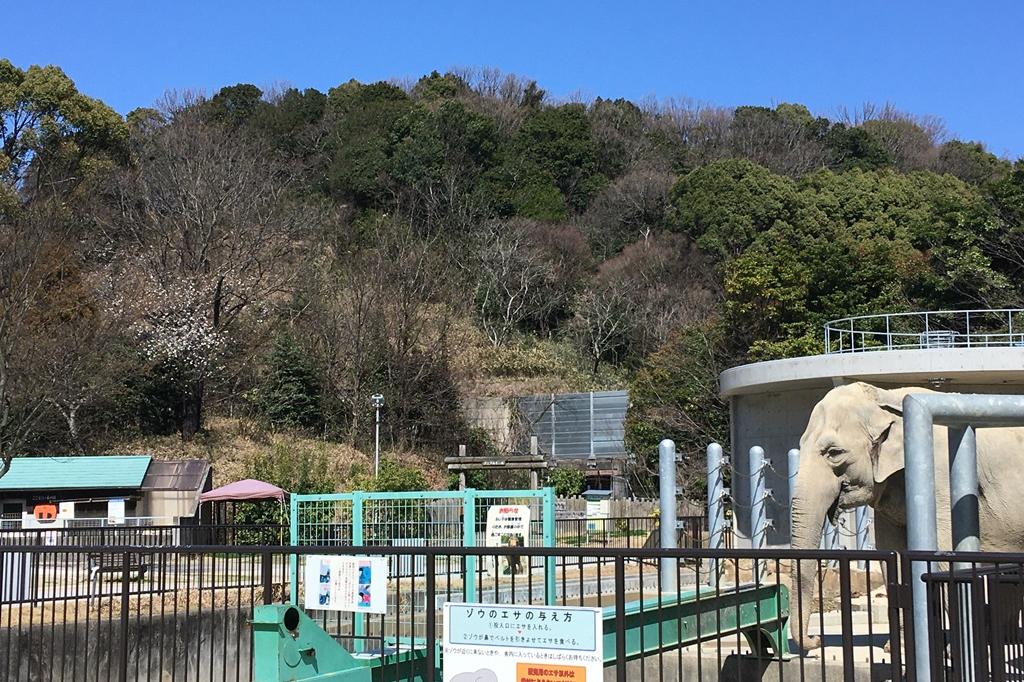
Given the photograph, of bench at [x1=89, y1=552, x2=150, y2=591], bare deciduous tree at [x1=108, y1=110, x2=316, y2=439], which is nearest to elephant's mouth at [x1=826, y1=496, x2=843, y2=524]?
bench at [x1=89, y1=552, x2=150, y2=591]

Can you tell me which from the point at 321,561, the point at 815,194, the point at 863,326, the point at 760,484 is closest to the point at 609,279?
the point at 815,194

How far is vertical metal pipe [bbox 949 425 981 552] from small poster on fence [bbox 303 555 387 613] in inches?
163

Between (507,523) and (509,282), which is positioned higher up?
(509,282)

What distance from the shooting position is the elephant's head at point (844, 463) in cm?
1134

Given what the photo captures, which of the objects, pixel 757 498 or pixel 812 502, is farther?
pixel 757 498

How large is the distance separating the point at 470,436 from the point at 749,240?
17.9 m

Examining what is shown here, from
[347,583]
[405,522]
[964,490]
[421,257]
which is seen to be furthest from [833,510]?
[421,257]

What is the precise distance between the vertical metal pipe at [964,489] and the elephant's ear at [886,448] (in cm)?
261

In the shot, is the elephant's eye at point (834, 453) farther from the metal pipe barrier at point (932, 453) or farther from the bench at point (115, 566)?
the bench at point (115, 566)

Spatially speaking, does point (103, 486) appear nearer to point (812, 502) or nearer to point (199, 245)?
point (199, 245)

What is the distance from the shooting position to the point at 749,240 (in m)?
59.0

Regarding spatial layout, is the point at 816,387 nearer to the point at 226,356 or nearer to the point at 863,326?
the point at 863,326

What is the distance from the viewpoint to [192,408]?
4622 cm

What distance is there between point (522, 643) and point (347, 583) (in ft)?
6.66
